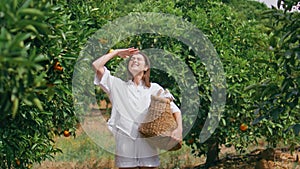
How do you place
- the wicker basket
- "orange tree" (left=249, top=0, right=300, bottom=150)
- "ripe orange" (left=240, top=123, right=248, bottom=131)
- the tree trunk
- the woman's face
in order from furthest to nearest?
the tree trunk → "ripe orange" (left=240, top=123, right=248, bottom=131) → the woman's face → the wicker basket → "orange tree" (left=249, top=0, right=300, bottom=150)

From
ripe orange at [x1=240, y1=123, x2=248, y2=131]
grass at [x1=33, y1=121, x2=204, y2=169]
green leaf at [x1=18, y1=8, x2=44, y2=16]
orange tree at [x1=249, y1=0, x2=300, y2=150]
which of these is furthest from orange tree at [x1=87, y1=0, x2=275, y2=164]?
green leaf at [x1=18, y1=8, x2=44, y2=16]

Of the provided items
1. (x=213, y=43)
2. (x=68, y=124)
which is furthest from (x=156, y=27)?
(x=68, y=124)

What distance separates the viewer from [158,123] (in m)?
3.14

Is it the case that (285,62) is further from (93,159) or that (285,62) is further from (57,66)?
(93,159)

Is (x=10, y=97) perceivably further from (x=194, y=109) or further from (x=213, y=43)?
(x=213, y=43)

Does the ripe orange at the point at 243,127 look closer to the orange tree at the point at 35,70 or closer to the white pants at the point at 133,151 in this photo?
the orange tree at the point at 35,70

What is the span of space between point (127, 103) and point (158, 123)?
22cm

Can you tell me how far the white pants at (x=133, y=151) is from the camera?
10.5ft

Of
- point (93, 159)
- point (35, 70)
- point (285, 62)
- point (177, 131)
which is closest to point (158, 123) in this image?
point (177, 131)

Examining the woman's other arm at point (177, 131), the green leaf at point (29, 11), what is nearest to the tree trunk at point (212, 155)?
the woman's other arm at point (177, 131)

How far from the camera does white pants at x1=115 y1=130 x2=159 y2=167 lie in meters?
3.20

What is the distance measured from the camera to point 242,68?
5383mm

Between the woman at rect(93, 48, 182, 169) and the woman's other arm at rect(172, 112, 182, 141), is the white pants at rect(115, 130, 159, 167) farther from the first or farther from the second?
the woman's other arm at rect(172, 112, 182, 141)

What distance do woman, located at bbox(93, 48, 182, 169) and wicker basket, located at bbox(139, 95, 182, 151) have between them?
0.04 metres
